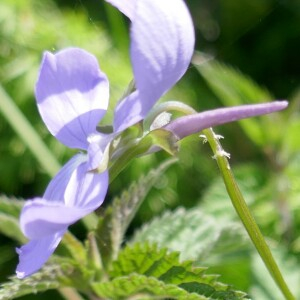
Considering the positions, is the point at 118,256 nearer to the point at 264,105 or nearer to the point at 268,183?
the point at 264,105

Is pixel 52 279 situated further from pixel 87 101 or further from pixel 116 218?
pixel 87 101

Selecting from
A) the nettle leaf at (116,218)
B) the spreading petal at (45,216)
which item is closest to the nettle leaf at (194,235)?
the nettle leaf at (116,218)

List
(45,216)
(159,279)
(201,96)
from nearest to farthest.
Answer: (45,216)
(159,279)
(201,96)

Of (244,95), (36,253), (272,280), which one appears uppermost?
(244,95)

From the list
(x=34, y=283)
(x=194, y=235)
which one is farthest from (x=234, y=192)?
(x=194, y=235)

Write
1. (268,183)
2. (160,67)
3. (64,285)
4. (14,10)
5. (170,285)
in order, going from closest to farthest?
(160,67), (170,285), (64,285), (268,183), (14,10)

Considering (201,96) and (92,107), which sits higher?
(201,96)

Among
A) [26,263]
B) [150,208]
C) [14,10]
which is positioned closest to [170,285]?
[26,263]

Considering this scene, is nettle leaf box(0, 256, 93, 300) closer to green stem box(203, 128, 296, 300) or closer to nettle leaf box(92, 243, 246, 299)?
nettle leaf box(92, 243, 246, 299)
